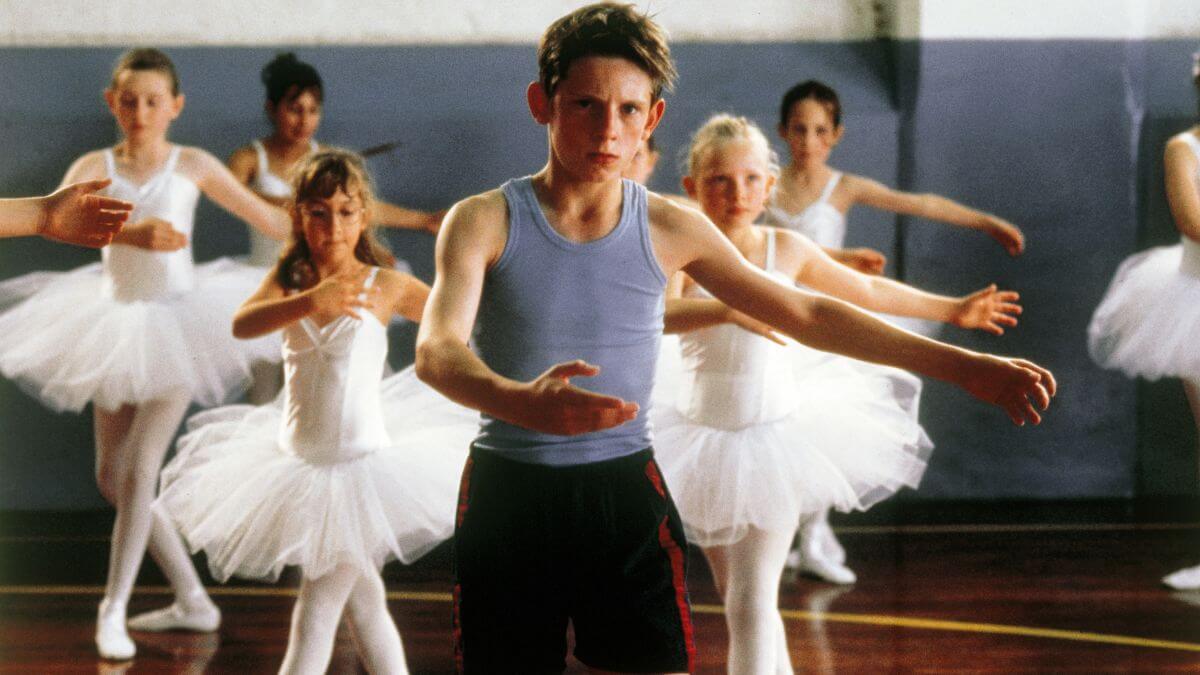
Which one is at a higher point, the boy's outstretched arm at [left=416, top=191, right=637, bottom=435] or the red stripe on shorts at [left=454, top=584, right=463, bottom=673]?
the boy's outstretched arm at [left=416, top=191, right=637, bottom=435]

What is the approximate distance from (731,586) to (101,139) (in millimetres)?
3305

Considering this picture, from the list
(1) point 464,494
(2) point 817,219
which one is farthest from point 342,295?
(2) point 817,219

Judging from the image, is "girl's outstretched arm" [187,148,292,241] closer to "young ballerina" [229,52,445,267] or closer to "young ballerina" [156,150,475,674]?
"young ballerina" [229,52,445,267]

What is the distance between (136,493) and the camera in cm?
389

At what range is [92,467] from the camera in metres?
5.51

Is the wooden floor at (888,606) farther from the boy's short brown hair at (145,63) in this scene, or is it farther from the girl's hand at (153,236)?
the boy's short brown hair at (145,63)

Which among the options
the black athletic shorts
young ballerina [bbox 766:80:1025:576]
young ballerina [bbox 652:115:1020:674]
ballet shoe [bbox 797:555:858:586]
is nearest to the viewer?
the black athletic shorts

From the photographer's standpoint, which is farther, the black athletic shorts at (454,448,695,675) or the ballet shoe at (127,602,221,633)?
the ballet shoe at (127,602,221,633)

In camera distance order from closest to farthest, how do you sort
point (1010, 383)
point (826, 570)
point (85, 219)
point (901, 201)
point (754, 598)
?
point (1010, 383) → point (85, 219) → point (754, 598) → point (826, 570) → point (901, 201)

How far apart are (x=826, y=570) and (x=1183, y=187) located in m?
1.47

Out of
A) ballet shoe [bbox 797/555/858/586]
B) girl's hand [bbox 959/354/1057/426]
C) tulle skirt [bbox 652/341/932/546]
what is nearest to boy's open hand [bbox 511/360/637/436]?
girl's hand [bbox 959/354/1057/426]

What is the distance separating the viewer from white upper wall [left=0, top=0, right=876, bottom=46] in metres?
5.57

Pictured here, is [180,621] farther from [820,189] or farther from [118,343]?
[820,189]

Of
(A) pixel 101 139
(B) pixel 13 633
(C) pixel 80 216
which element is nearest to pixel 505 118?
(A) pixel 101 139
